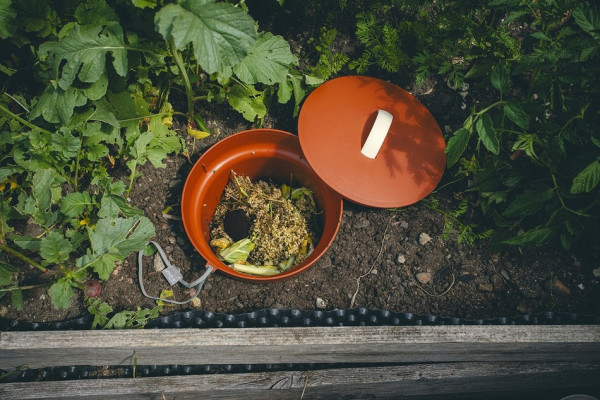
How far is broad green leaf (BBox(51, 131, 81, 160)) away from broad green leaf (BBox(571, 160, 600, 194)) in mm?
1578

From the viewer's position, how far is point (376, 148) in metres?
1.43

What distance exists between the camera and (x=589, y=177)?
48.5 inches

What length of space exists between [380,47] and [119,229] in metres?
1.17

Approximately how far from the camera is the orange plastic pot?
1.50 meters

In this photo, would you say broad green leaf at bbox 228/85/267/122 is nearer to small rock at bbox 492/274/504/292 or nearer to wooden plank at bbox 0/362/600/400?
wooden plank at bbox 0/362/600/400

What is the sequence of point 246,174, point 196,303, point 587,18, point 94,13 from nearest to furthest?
1. point 587,18
2. point 94,13
3. point 196,303
4. point 246,174

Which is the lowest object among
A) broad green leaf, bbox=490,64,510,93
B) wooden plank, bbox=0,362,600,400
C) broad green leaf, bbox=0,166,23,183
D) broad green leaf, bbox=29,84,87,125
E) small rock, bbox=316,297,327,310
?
wooden plank, bbox=0,362,600,400

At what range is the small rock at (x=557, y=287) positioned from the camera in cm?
161

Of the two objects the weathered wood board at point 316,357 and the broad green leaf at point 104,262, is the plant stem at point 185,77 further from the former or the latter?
the weathered wood board at point 316,357

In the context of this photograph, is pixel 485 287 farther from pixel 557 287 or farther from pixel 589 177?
pixel 589 177

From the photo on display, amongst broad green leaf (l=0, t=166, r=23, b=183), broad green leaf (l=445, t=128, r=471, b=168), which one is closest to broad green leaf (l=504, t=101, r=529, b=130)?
broad green leaf (l=445, t=128, r=471, b=168)

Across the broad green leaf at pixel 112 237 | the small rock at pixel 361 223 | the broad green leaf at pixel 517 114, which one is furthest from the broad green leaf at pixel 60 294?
the broad green leaf at pixel 517 114

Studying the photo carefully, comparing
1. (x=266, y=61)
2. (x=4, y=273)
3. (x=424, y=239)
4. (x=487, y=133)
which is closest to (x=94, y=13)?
(x=266, y=61)

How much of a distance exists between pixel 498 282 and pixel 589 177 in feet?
1.83
